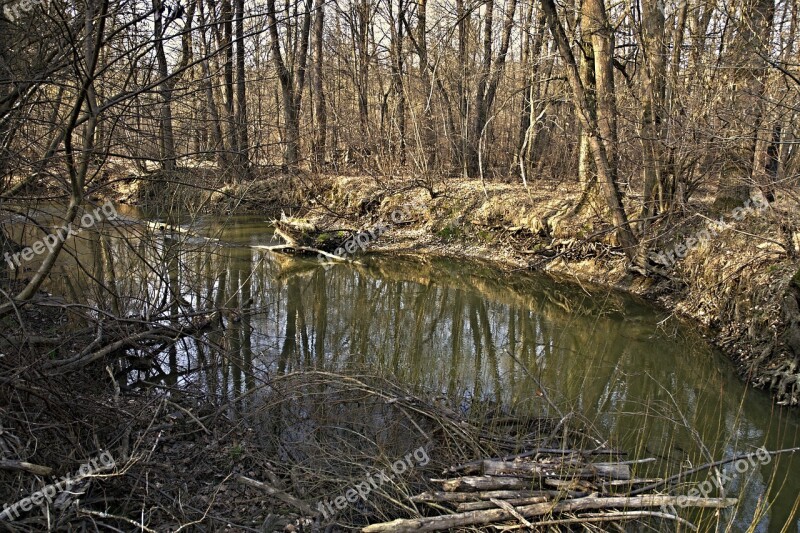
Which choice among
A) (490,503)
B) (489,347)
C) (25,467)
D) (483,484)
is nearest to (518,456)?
(483,484)

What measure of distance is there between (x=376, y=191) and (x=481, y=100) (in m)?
4.90

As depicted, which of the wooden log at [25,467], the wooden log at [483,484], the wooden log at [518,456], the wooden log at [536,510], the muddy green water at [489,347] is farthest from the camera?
the muddy green water at [489,347]

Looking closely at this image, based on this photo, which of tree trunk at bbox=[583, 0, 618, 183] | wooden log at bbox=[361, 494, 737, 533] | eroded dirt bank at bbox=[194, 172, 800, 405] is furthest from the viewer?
tree trunk at bbox=[583, 0, 618, 183]

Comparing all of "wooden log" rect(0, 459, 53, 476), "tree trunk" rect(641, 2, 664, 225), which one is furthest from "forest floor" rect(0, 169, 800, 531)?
"tree trunk" rect(641, 2, 664, 225)

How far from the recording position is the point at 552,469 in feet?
15.0

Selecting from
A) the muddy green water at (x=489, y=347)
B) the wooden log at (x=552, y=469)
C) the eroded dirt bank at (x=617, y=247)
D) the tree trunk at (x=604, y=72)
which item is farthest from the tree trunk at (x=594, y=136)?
the wooden log at (x=552, y=469)

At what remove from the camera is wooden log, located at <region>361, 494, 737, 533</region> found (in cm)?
397

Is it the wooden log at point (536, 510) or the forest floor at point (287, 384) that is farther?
the forest floor at point (287, 384)

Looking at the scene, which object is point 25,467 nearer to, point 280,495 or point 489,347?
point 280,495

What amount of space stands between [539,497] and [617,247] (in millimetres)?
9858

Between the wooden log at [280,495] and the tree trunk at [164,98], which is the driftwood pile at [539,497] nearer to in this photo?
the wooden log at [280,495]

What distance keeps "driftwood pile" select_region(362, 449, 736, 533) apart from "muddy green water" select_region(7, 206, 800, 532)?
576mm

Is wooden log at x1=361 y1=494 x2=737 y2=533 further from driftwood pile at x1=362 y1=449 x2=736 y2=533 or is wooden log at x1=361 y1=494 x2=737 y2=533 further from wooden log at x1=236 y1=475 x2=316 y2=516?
wooden log at x1=236 y1=475 x2=316 y2=516

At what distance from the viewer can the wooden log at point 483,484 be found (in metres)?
4.36
